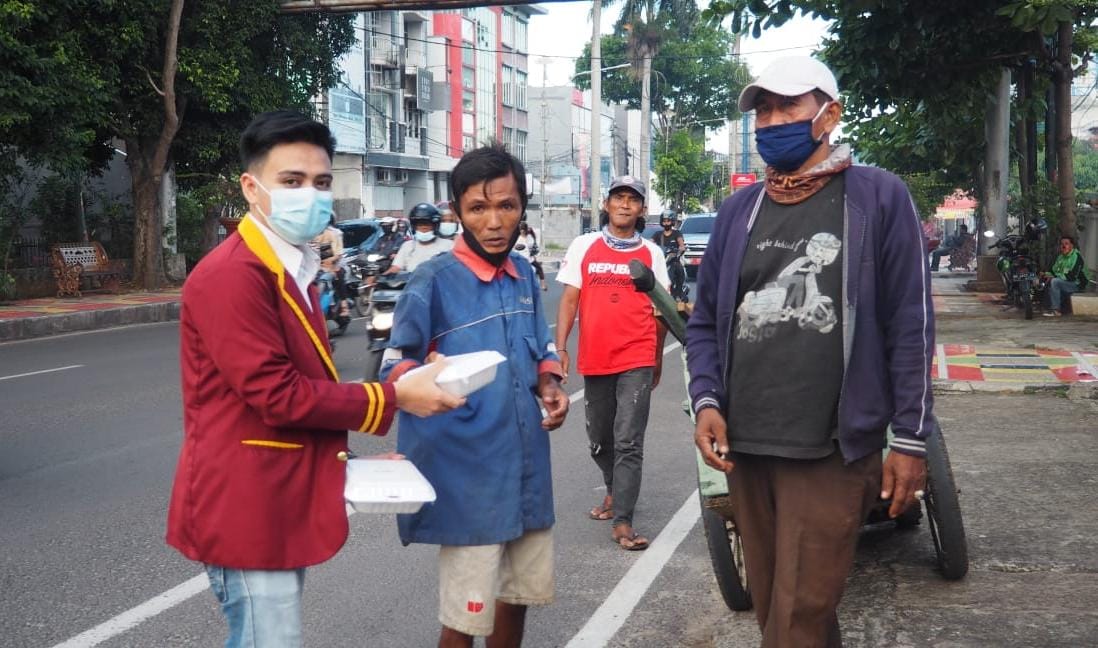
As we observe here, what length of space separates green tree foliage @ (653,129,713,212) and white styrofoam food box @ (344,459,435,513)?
67.3 m

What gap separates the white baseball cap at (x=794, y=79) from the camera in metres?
3.26

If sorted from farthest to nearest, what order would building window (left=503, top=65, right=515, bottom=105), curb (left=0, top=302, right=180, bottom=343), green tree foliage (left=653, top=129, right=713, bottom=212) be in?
1. building window (left=503, top=65, right=515, bottom=105)
2. green tree foliage (left=653, top=129, right=713, bottom=212)
3. curb (left=0, top=302, right=180, bottom=343)

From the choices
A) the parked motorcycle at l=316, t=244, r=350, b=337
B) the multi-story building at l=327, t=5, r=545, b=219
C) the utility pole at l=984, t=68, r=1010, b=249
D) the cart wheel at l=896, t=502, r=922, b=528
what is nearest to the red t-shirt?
the cart wheel at l=896, t=502, r=922, b=528

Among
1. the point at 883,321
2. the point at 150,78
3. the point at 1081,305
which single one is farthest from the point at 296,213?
the point at 150,78

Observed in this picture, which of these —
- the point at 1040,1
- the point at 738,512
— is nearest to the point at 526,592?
the point at 738,512

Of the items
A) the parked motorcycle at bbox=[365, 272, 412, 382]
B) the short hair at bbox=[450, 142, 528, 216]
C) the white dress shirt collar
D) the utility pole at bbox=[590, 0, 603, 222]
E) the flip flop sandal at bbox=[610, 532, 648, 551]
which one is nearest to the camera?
the white dress shirt collar

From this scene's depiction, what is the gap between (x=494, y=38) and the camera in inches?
2672

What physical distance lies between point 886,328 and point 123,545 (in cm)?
415

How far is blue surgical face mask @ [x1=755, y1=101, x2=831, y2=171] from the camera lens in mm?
3262

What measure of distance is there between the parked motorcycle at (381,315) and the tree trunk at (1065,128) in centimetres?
1085

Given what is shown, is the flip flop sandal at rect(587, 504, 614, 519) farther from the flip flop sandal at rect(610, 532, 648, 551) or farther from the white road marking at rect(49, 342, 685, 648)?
the flip flop sandal at rect(610, 532, 648, 551)

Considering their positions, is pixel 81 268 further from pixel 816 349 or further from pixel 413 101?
pixel 413 101

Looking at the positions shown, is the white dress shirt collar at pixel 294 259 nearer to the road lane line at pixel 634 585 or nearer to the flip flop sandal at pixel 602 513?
the road lane line at pixel 634 585

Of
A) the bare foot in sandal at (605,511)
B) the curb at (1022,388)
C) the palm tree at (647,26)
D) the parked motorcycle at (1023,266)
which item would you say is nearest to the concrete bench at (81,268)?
the parked motorcycle at (1023,266)
